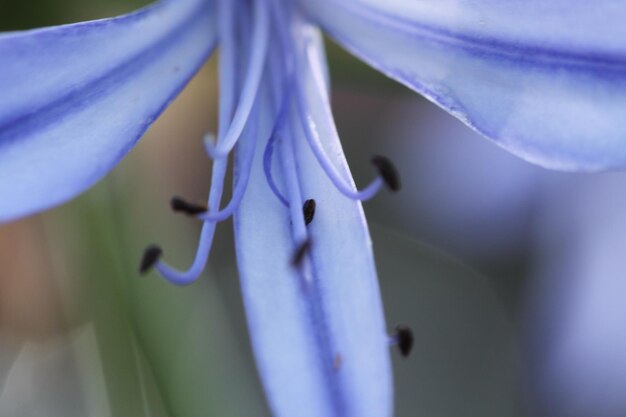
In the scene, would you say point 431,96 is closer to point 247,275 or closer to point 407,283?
point 247,275

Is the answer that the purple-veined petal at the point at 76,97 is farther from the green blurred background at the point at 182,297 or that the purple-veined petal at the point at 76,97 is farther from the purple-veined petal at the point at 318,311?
the green blurred background at the point at 182,297

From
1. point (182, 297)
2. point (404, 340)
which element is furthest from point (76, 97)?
point (182, 297)

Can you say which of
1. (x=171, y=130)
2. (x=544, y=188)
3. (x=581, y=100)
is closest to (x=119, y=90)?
(x=581, y=100)

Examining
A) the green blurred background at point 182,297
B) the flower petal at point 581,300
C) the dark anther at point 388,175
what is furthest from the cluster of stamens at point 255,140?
the flower petal at point 581,300

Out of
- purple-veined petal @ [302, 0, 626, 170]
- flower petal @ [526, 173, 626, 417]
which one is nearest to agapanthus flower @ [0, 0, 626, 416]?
purple-veined petal @ [302, 0, 626, 170]

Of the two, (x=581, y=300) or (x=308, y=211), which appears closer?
(x=308, y=211)

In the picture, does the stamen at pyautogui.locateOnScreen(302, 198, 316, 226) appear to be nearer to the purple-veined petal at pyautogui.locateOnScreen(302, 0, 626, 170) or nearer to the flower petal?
the purple-veined petal at pyautogui.locateOnScreen(302, 0, 626, 170)

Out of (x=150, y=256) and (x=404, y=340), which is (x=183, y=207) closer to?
(x=150, y=256)

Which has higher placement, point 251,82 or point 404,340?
point 251,82
